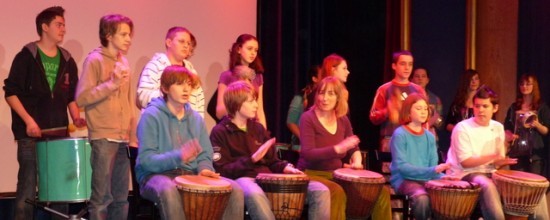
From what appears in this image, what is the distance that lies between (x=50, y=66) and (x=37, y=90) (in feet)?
0.62

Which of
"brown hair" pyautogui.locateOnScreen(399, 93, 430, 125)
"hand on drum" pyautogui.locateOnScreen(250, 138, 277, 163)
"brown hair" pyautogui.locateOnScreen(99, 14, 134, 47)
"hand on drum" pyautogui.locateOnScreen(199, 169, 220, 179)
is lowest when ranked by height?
"hand on drum" pyautogui.locateOnScreen(199, 169, 220, 179)

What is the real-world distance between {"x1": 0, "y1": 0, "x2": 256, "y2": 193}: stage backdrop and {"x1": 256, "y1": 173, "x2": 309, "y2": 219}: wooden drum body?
183cm

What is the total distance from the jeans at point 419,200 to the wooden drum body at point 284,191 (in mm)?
845

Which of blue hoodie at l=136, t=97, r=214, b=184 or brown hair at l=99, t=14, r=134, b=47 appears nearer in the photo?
blue hoodie at l=136, t=97, r=214, b=184

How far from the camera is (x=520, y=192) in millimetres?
6145

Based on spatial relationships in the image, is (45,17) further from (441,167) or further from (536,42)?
(536,42)

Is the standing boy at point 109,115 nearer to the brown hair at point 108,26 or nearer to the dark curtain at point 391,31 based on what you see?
the brown hair at point 108,26

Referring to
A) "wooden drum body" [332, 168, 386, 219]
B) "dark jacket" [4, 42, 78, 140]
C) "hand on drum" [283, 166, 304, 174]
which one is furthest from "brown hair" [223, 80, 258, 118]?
"dark jacket" [4, 42, 78, 140]

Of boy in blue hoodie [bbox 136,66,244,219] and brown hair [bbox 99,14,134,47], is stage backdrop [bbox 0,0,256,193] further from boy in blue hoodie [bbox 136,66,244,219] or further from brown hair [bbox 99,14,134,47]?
boy in blue hoodie [bbox 136,66,244,219]

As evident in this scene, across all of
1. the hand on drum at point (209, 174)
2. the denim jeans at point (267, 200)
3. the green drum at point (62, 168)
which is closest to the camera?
the hand on drum at point (209, 174)

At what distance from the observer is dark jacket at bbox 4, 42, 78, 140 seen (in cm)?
589

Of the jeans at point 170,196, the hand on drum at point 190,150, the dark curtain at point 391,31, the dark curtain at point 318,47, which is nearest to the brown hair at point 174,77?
the hand on drum at point 190,150

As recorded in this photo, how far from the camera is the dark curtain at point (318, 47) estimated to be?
827 centimetres

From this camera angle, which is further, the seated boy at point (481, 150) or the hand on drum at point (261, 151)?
the seated boy at point (481, 150)
